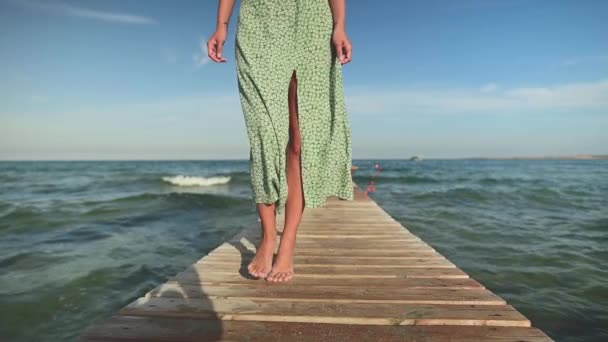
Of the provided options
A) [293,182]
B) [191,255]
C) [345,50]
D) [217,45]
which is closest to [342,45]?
[345,50]

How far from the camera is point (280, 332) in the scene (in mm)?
1394

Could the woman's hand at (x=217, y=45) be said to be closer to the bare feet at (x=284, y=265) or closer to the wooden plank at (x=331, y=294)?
the bare feet at (x=284, y=265)

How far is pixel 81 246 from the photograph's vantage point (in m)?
5.28

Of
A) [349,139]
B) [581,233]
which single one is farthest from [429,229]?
[349,139]

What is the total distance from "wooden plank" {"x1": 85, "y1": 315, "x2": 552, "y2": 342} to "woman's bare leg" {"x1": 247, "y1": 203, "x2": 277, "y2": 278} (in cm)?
60

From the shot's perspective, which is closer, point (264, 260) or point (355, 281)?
point (355, 281)

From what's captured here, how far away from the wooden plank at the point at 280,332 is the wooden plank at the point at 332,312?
34 millimetres

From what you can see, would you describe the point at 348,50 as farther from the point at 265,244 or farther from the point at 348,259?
the point at 348,259

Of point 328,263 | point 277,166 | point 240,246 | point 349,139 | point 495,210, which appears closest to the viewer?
point 277,166

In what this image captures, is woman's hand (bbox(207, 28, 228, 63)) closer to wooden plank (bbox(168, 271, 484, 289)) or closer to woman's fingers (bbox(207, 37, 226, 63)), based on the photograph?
woman's fingers (bbox(207, 37, 226, 63))

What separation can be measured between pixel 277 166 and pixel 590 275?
3923 mm

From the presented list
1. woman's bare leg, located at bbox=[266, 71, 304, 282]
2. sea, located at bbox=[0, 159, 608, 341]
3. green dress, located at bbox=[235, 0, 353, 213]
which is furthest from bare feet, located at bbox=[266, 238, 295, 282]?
sea, located at bbox=[0, 159, 608, 341]

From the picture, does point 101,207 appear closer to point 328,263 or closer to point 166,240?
point 166,240

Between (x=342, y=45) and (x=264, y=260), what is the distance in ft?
4.43
